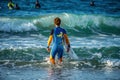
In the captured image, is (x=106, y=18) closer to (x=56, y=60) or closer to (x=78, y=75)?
(x=56, y=60)

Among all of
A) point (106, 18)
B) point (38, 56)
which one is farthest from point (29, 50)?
point (106, 18)

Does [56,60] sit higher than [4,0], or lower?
higher

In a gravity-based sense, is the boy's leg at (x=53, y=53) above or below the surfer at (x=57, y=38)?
below

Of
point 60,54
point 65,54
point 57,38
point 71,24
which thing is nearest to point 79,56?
point 65,54

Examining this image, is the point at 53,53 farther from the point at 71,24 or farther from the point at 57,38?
the point at 71,24

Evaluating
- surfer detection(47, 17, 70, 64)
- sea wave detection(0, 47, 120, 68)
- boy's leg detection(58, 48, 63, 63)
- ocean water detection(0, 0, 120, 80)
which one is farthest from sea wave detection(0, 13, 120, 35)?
surfer detection(47, 17, 70, 64)

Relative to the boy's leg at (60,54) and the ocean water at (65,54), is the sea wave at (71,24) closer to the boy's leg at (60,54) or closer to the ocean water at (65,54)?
the ocean water at (65,54)

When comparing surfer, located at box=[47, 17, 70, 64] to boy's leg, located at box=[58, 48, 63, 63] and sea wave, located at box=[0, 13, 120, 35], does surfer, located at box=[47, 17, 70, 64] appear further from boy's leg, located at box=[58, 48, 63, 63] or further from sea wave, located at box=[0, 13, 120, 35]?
sea wave, located at box=[0, 13, 120, 35]

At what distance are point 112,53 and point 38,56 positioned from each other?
2.86m

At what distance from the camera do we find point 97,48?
15.3m

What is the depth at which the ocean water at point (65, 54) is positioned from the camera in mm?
11609

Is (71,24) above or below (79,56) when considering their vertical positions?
below

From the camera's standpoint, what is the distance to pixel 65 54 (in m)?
14.6

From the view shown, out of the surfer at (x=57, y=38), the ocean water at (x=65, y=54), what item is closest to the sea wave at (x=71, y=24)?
the ocean water at (x=65, y=54)
